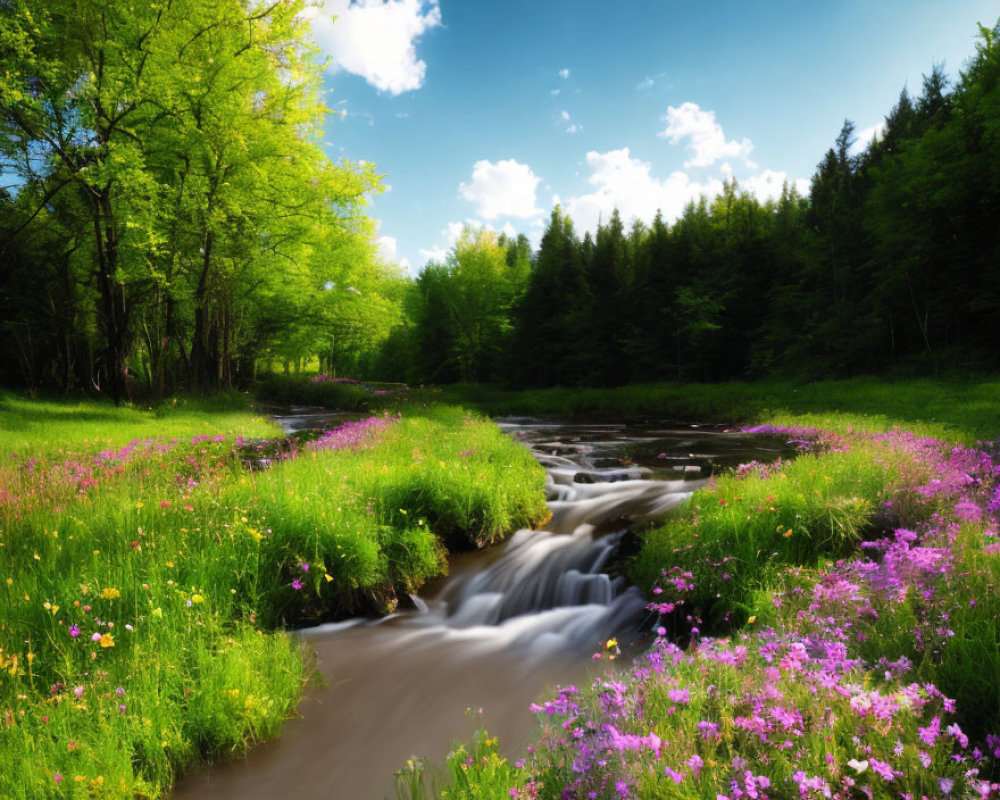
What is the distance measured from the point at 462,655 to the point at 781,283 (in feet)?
129

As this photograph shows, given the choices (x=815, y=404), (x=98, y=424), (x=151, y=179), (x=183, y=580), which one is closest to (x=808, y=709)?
(x=183, y=580)

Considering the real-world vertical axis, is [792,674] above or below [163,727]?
above

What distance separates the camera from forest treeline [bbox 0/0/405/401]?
48.3 ft

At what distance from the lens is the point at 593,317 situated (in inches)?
1625

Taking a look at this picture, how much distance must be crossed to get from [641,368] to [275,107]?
29.5 m

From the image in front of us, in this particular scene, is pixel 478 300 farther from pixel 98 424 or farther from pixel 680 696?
pixel 680 696

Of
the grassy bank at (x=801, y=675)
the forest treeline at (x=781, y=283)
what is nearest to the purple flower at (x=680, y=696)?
the grassy bank at (x=801, y=675)

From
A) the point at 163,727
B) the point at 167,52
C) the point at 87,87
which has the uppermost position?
the point at 167,52

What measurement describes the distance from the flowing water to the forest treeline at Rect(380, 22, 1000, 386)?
23289 mm

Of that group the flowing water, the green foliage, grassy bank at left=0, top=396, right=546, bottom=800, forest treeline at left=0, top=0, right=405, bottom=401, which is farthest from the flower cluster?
the green foliage

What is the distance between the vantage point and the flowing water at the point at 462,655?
323 cm

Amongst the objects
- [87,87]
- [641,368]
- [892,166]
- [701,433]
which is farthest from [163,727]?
[641,368]

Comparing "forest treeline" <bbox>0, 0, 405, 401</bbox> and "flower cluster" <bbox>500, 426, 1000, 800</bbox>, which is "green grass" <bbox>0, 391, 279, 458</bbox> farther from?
"flower cluster" <bbox>500, 426, 1000, 800</bbox>

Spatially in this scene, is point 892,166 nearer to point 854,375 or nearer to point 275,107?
point 854,375
